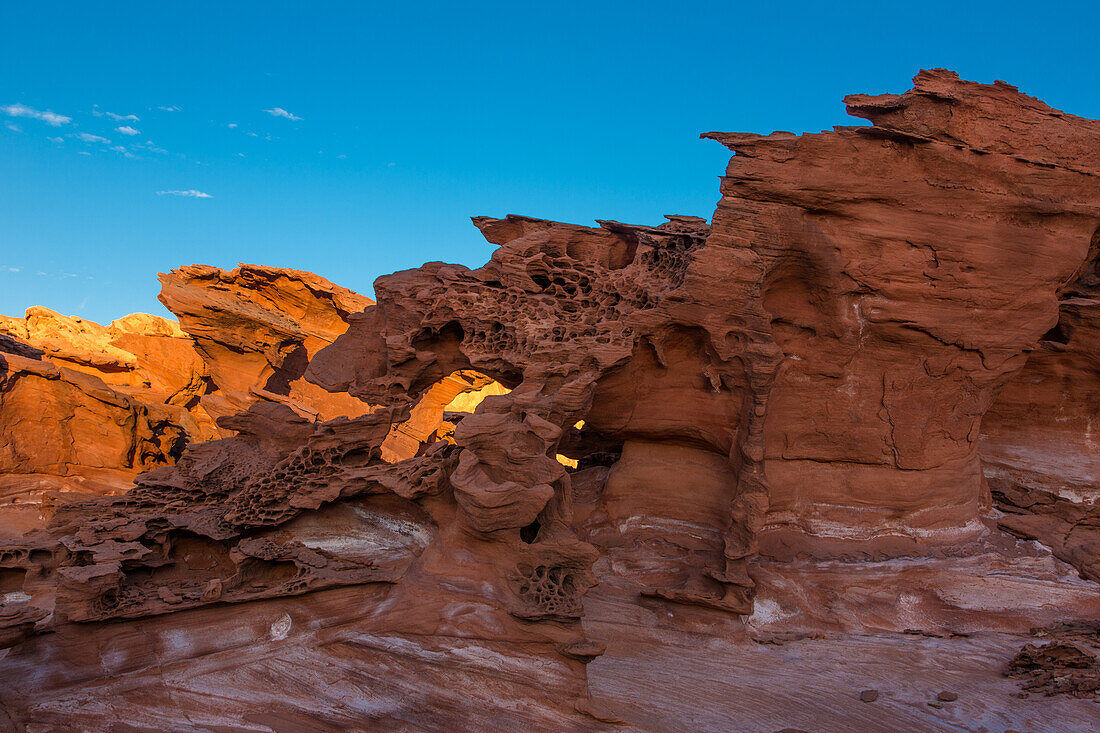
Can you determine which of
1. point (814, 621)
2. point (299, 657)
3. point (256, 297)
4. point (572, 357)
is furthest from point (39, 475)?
point (814, 621)

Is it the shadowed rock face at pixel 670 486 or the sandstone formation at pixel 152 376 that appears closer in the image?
the shadowed rock face at pixel 670 486

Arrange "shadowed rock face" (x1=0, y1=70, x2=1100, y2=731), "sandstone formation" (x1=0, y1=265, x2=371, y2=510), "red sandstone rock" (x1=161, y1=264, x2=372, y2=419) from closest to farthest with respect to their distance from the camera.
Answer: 1. "shadowed rock face" (x1=0, y1=70, x2=1100, y2=731)
2. "sandstone formation" (x1=0, y1=265, x2=371, y2=510)
3. "red sandstone rock" (x1=161, y1=264, x2=372, y2=419)

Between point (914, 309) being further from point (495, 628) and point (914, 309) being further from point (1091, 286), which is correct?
point (495, 628)

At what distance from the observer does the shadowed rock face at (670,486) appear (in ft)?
20.1

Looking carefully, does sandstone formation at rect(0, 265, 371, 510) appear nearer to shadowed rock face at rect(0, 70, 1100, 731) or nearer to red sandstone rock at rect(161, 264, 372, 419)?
red sandstone rock at rect(161, 264, 372, 419)

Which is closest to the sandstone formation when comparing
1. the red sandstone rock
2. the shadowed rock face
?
the red sandstone rock

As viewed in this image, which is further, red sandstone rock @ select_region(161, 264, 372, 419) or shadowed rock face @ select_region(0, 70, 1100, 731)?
red sandstone rock @ select_region(161, 264, 372, 419)

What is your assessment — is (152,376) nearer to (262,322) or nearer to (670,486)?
(262,322)

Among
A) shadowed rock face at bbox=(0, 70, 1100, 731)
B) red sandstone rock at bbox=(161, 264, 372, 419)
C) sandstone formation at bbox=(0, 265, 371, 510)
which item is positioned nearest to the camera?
shadowed rock face at bbox=(0, 70, 1100, 731)

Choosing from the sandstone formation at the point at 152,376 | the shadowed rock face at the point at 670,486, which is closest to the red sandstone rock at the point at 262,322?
the sandstone formation at the point at 152,376

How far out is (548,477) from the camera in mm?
6773

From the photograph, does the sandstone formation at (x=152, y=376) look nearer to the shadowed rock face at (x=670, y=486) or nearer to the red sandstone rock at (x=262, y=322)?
the red sandstone rock at (x=262, y=322)

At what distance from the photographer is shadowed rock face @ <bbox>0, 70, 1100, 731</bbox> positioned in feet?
20.1

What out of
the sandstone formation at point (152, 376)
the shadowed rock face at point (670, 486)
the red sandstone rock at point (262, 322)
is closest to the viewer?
the shadowed rock face at point (670, 486)
